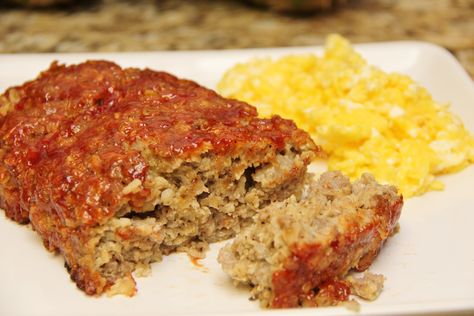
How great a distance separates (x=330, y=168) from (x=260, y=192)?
845 millimetres

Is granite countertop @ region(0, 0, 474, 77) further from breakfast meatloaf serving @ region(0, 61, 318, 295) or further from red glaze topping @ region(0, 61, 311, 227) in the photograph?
breakfast meatloaf serving @ region(0, 61, 318, 295)

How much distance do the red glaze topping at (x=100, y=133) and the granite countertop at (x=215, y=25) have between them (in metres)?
3.08

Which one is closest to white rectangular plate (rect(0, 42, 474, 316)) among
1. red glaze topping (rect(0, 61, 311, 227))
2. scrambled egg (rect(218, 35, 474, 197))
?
scrambled egg (rect(218, 35, 474, 197))

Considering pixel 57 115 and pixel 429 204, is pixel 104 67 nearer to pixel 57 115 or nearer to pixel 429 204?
pixel 57 115

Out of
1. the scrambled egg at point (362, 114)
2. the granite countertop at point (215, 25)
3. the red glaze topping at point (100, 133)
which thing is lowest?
the granite countertop at point (215, 25)

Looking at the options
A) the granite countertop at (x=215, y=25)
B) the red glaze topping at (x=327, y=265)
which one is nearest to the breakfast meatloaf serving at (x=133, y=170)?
the red glaze topping at (x=327, y=265)

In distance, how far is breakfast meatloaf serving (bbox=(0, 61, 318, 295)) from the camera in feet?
13.5

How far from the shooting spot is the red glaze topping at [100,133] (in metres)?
4.15

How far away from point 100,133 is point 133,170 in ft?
1.43

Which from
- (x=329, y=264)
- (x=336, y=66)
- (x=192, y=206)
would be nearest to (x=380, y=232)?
(x=329, y=264)

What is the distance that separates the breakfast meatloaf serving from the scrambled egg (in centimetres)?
61

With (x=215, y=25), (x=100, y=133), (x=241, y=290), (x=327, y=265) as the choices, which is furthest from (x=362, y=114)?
(x=215, y=25)

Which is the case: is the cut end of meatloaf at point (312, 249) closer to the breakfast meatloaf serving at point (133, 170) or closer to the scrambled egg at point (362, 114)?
the breakfast meatloaf serving at point (133, 170)

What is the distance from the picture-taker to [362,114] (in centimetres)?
533
